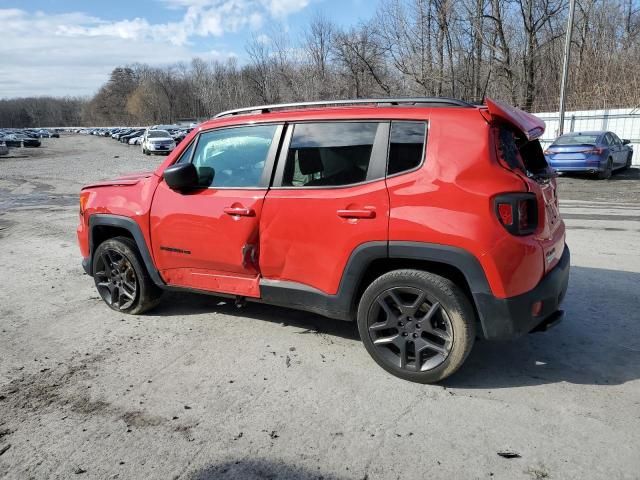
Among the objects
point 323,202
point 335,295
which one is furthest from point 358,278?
point 323,202

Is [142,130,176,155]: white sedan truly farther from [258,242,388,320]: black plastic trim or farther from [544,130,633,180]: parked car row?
[258,242,388,320]: black plastic trim

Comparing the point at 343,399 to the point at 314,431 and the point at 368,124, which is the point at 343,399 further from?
the point at 368,124

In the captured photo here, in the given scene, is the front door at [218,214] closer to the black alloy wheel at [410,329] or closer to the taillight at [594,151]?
Result: the black alloy wheel at [410,329]

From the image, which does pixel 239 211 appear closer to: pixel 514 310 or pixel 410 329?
pixel 410 329

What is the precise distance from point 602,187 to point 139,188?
1351 centimetres

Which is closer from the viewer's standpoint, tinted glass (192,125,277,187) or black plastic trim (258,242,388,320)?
black plastic trim (258,242,388,320)

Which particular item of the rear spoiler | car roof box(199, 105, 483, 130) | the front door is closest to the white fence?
the rear spoiler

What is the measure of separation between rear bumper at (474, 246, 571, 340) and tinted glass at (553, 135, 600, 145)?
1395 centimetres

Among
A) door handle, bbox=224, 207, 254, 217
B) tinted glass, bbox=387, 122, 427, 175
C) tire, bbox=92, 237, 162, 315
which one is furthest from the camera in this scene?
tire, bbox=92, 237, 162, 315

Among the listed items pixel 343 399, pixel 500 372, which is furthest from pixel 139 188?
pixel 500 372

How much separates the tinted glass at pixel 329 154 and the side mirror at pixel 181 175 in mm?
785

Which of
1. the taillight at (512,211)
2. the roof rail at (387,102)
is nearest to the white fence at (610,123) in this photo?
the roof rail at (387,102)

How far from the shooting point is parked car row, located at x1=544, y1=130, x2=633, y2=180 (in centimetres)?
1496

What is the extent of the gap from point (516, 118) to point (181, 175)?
8.06 feet
